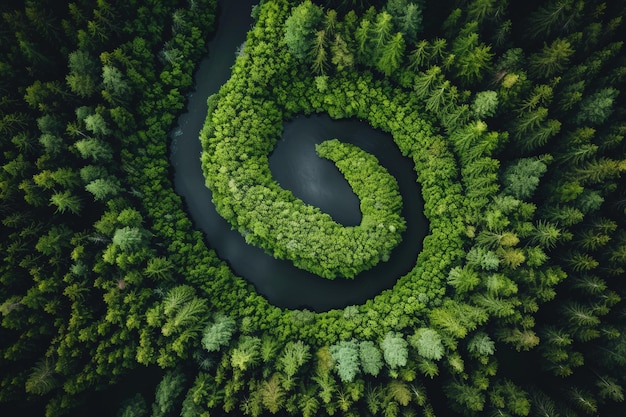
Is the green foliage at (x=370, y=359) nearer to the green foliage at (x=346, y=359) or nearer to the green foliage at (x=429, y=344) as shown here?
the green foliage at (x=346, y=359)

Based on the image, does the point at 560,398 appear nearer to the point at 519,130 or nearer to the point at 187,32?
the point at 519,130

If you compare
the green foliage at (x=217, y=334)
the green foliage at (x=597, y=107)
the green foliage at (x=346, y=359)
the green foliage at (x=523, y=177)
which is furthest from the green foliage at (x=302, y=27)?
the green foliage at (x=346, y=359)

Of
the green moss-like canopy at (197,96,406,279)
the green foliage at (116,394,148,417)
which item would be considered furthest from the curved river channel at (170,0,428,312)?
the green foliage at (116,394,148,417)

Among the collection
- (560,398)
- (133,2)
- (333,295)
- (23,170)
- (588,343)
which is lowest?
(560,398)

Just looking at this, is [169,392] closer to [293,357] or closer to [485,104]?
[293,357]

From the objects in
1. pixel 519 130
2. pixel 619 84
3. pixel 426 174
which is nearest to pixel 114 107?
pixel 426 174
